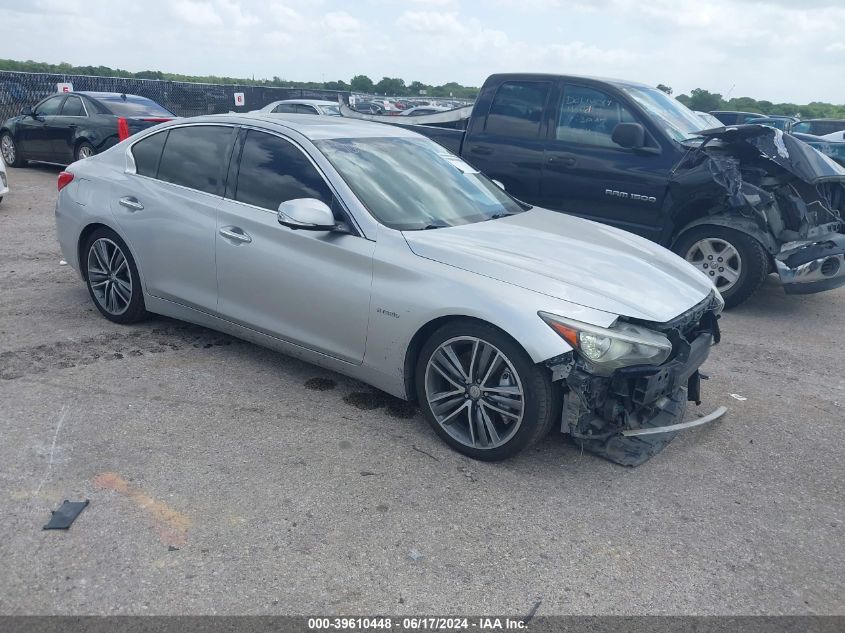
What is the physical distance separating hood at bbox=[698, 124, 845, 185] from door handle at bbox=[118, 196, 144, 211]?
16.2ft

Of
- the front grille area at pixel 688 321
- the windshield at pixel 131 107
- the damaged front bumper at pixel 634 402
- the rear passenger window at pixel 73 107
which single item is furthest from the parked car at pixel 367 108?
the damaged front bumper at pixel 634 402

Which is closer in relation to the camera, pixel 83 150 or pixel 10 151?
pixel 83 150

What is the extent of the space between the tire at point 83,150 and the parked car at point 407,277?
8514 mm

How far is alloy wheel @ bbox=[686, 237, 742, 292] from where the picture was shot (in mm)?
6852

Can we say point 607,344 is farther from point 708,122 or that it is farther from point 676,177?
point 708,122

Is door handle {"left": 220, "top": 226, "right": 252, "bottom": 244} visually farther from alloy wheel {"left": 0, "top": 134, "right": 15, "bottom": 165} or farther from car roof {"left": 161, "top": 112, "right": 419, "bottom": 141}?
alloy wheel {"left": 0, "top": 134, "right": 15, "bottom": 165}

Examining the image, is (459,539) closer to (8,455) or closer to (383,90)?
(8,455)

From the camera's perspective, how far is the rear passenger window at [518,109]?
24.9 ft

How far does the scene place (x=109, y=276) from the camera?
555 centimetres

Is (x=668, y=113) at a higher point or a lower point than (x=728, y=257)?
higher

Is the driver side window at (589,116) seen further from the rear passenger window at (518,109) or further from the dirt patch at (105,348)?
the dirt patch at (105,348)

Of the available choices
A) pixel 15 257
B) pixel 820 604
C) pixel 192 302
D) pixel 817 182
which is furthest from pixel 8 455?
pixel 817 182

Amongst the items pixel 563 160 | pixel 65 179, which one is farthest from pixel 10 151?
pixel 563 160

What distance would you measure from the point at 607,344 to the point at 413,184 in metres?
1.74
